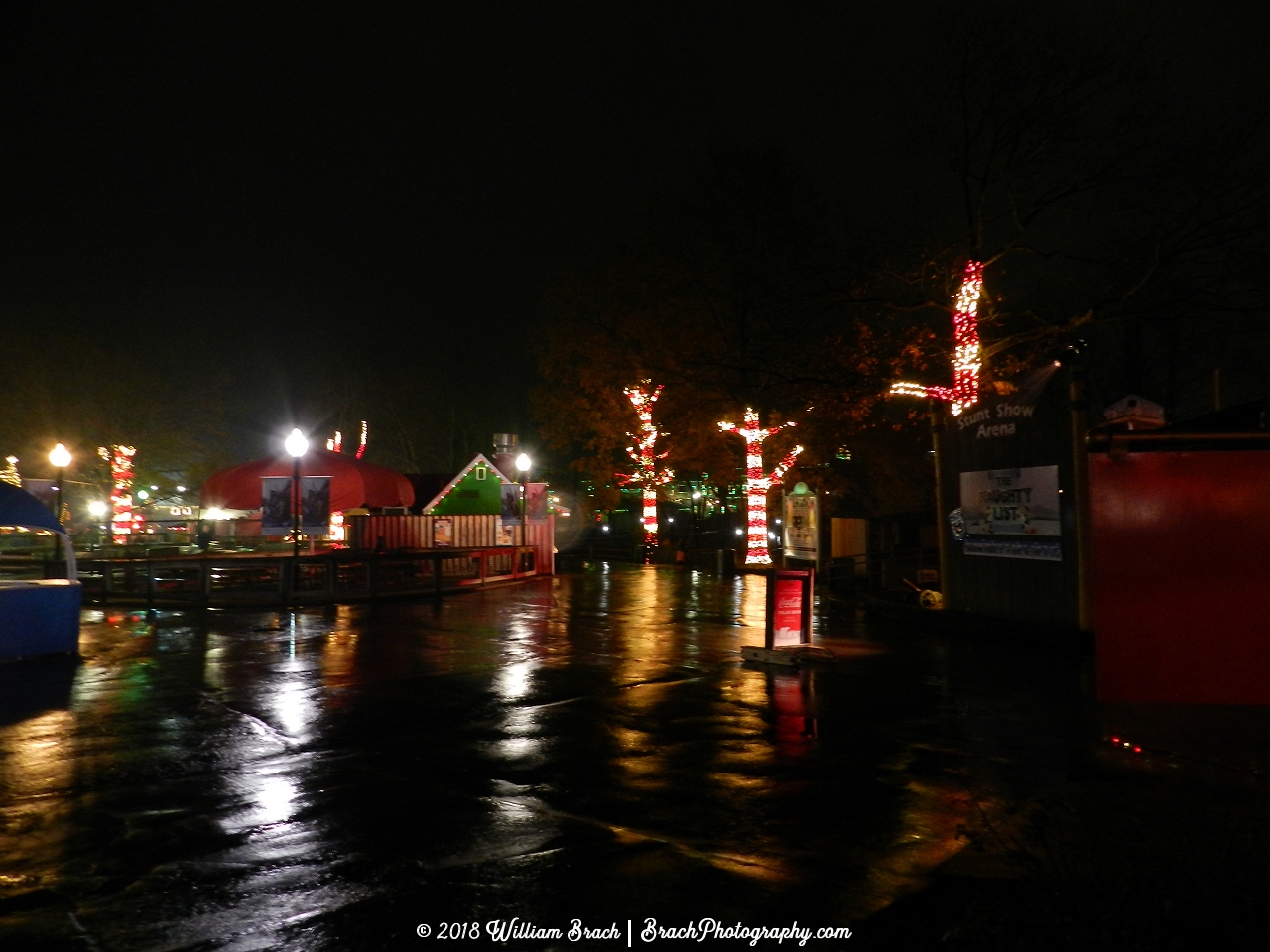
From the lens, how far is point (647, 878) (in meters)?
5.68

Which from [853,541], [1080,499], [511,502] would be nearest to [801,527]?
[853,541]

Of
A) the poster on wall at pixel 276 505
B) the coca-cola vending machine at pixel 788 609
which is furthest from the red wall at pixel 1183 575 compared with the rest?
the poster on wall at pixel 276 505

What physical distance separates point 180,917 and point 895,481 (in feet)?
133

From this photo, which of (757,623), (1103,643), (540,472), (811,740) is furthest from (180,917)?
(540,472)

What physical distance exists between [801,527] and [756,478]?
7.05m

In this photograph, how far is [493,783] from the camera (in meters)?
7.75

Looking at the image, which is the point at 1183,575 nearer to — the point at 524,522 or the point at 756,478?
the point at 524,522

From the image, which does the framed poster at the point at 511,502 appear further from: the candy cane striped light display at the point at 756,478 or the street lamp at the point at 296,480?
the street lamp at the point at 296,480

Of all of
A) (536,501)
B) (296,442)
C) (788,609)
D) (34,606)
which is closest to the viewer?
(788,609)

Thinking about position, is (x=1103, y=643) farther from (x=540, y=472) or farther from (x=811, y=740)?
(x=540, y=472)

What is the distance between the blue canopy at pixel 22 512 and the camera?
13812 mm

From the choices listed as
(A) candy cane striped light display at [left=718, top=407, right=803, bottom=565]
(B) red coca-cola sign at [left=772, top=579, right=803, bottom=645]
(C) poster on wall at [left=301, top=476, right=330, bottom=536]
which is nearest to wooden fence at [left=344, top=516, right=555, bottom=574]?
(C) poster on wall at [left=301, top=476, right=330, bottom=536]

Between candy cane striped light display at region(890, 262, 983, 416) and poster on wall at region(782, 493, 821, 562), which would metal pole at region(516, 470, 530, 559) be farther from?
candy cane striped light display at region(890, 262, 983, 416)

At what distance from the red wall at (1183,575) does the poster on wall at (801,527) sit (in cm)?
1695
